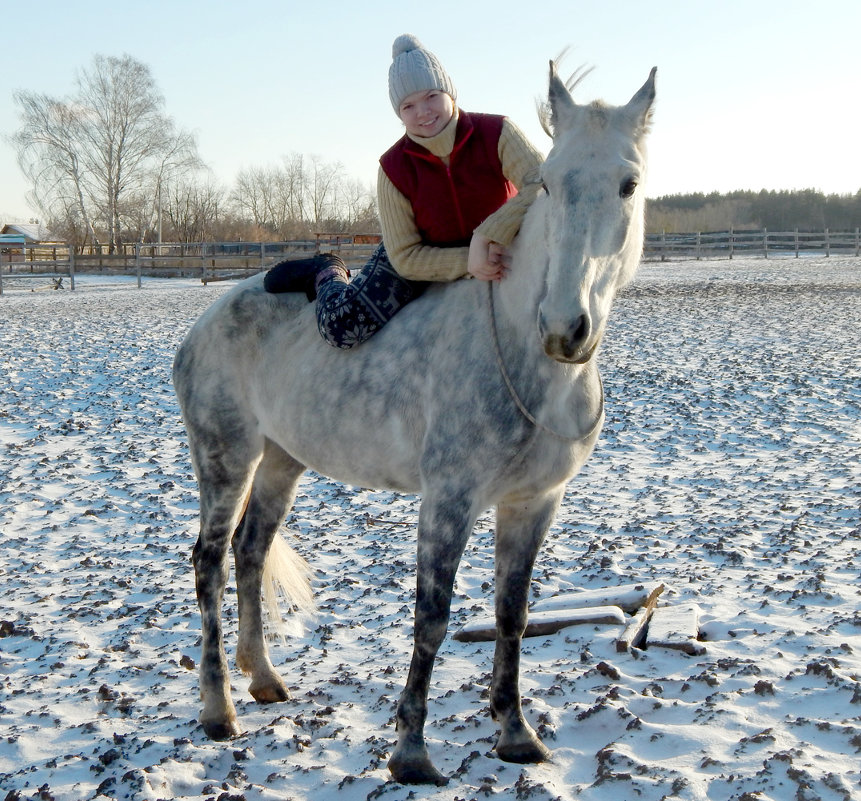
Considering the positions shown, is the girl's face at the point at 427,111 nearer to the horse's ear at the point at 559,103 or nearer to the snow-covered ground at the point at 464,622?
the horse's ear at the point at 559,103

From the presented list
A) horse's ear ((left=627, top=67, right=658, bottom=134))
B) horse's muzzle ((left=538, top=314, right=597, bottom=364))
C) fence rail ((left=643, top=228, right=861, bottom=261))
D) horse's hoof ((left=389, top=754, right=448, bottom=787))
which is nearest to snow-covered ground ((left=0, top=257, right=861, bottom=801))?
horse's hoof ((left=389, top=754, right=448, bottom=787))

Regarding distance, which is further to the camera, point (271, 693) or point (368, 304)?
point (271, 693)

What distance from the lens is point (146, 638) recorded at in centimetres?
408

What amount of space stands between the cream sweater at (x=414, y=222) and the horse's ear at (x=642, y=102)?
1.27 feet

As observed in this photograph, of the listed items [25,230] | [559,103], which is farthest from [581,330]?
[25,230]

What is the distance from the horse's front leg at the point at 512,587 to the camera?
310 cm

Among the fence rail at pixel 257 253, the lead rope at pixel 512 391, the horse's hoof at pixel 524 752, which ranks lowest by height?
the horse's hoof at pixel 524 752

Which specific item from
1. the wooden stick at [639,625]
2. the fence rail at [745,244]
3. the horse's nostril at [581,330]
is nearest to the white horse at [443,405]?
the horse's nostril at [581,330]

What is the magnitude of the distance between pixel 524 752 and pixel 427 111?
226 centimetres

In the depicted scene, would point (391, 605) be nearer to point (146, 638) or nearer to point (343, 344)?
point (146, 638)

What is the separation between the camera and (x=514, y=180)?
120 inches

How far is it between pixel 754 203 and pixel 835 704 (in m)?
67.5

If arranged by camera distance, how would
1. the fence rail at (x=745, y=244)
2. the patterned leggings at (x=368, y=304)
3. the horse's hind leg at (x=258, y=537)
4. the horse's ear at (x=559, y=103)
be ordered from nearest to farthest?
the horse's ear at (x=559, y=103) → the patterned leggings at (x=368, y=304) → the horse's hind leg at (x=258, y=537) → the fence rail at (x=745, y=244)

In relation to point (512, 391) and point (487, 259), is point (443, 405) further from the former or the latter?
point (487, 259)
